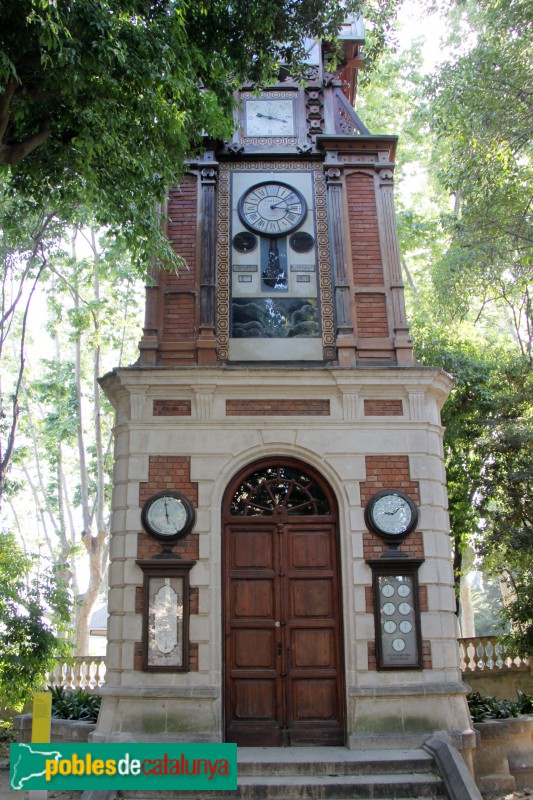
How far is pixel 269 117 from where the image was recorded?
12.7 meters

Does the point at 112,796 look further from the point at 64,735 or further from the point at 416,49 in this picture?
the point at 416,49

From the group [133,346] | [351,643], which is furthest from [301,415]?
[133,346]

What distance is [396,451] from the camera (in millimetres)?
10477

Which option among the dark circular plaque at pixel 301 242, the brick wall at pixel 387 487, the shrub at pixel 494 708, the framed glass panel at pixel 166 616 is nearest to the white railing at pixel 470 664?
the shrub at pixel 494 708

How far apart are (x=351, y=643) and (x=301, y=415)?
3.14 meters

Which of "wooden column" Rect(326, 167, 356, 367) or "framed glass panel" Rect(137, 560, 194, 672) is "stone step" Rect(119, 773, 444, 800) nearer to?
"framed glass panel" Rect(137, 560, 194, 672)

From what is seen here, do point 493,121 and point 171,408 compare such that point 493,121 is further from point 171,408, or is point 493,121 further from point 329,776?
point 329,776

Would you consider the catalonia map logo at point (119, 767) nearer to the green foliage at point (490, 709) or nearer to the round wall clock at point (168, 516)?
the round wall clock at point (168, 516)

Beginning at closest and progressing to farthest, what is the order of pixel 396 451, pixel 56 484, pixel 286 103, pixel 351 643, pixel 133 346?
1. pixel 351 643
2. pixel 396 451
3. pixel 286 103
4. pixel 133 346
5. pixel 56 484

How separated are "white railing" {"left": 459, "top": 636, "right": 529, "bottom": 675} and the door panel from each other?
4.73m

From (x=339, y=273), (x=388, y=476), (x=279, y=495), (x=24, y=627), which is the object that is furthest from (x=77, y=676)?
(x=339, y=273)

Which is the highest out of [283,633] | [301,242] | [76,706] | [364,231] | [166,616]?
[364,231]

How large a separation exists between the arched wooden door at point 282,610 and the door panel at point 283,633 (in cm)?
1

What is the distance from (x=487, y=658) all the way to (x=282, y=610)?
18.6ft
